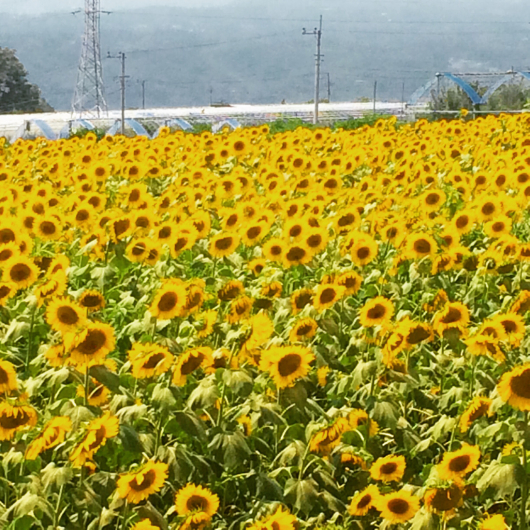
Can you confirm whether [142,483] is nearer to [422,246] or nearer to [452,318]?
[452,318]

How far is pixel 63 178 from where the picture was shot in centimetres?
902

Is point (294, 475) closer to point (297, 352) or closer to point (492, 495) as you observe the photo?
point (297, 352)

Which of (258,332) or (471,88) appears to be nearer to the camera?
(258,332)

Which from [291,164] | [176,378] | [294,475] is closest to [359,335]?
[294,475]

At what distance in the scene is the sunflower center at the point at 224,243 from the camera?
529cm

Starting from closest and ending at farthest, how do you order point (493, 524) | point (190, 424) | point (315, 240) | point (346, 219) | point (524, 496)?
point (493, 524), point (524, 496), point (190, 424), point (315, 240), point (346, 219)

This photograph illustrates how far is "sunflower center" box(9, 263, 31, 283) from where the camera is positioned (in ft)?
14.9

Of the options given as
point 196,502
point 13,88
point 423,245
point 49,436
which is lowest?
point 13,88

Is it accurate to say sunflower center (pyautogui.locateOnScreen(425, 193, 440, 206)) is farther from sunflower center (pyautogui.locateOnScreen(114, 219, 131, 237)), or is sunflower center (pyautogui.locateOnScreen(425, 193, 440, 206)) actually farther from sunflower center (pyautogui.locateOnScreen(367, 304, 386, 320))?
sunflower center (pyautogui.locateOnScreen(367, 304, 386, 320))

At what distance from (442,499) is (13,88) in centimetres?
7300

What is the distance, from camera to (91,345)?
338 centimetres

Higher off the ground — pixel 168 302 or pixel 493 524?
pixel 168 302

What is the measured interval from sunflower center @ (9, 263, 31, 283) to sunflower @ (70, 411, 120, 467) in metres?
1.65

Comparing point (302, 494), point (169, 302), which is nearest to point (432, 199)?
point (169, 302)
